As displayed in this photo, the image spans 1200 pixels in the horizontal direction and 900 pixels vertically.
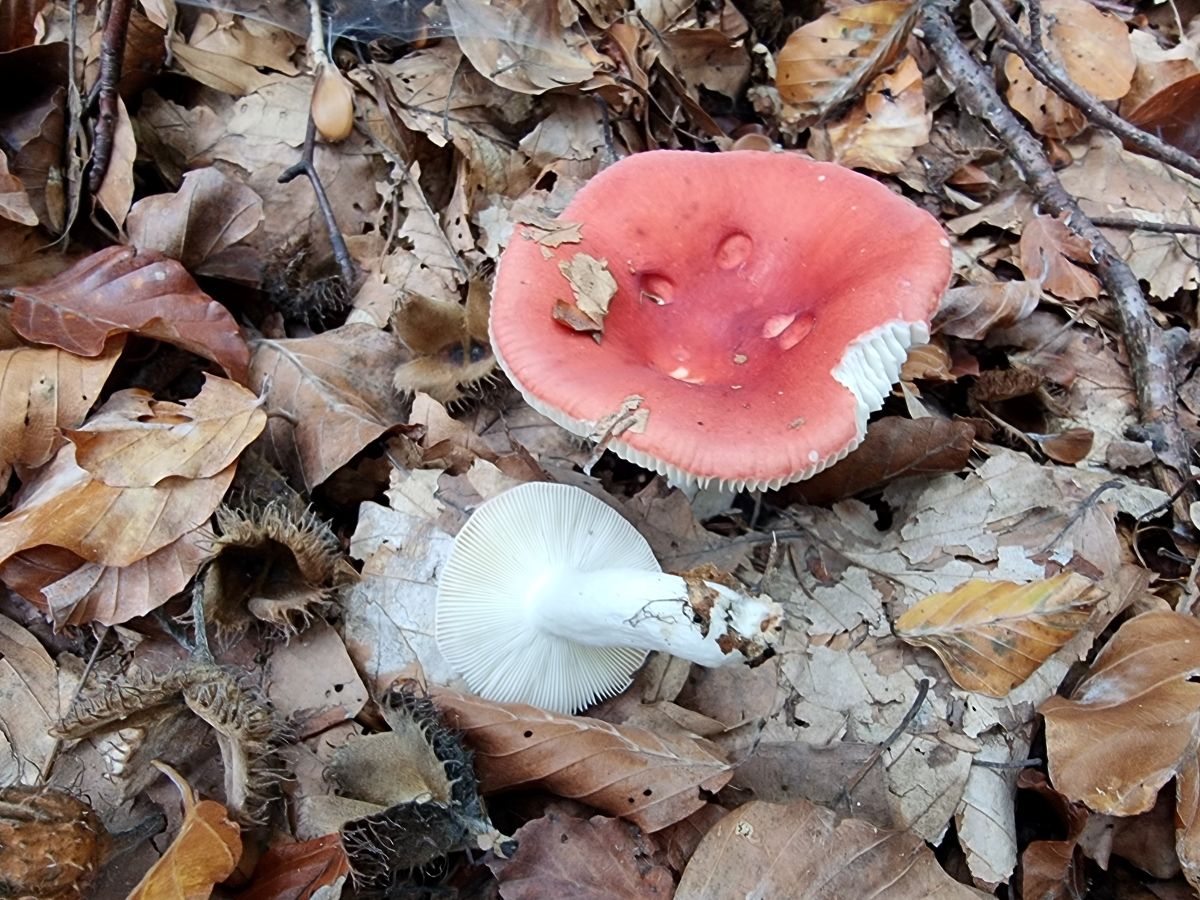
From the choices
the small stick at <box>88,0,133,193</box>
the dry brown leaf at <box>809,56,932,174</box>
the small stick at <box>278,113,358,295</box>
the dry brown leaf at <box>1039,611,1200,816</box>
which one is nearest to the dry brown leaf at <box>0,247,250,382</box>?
the small stick at <box>88,0,133,193</box>

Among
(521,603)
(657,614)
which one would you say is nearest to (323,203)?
(521,603)

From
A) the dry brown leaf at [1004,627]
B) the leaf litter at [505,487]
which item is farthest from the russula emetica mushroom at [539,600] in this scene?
the dry brown leaf at [1004,627]

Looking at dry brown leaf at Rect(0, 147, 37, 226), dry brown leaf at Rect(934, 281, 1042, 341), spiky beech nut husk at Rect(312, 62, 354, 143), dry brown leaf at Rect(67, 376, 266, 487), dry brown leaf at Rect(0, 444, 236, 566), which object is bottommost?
dry brown leaf at Rect(0, 444, 236, 566)

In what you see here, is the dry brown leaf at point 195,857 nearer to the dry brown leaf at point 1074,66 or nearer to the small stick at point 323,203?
the small stick at point 323,203

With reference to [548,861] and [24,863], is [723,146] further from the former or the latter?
[24,863]

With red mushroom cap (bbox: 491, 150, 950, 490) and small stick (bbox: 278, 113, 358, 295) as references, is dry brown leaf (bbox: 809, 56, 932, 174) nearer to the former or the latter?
red mushroom cap (bbox: 491, 150, 950, 490)

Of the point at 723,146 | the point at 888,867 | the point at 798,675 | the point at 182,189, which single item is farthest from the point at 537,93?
the point at 888,867
